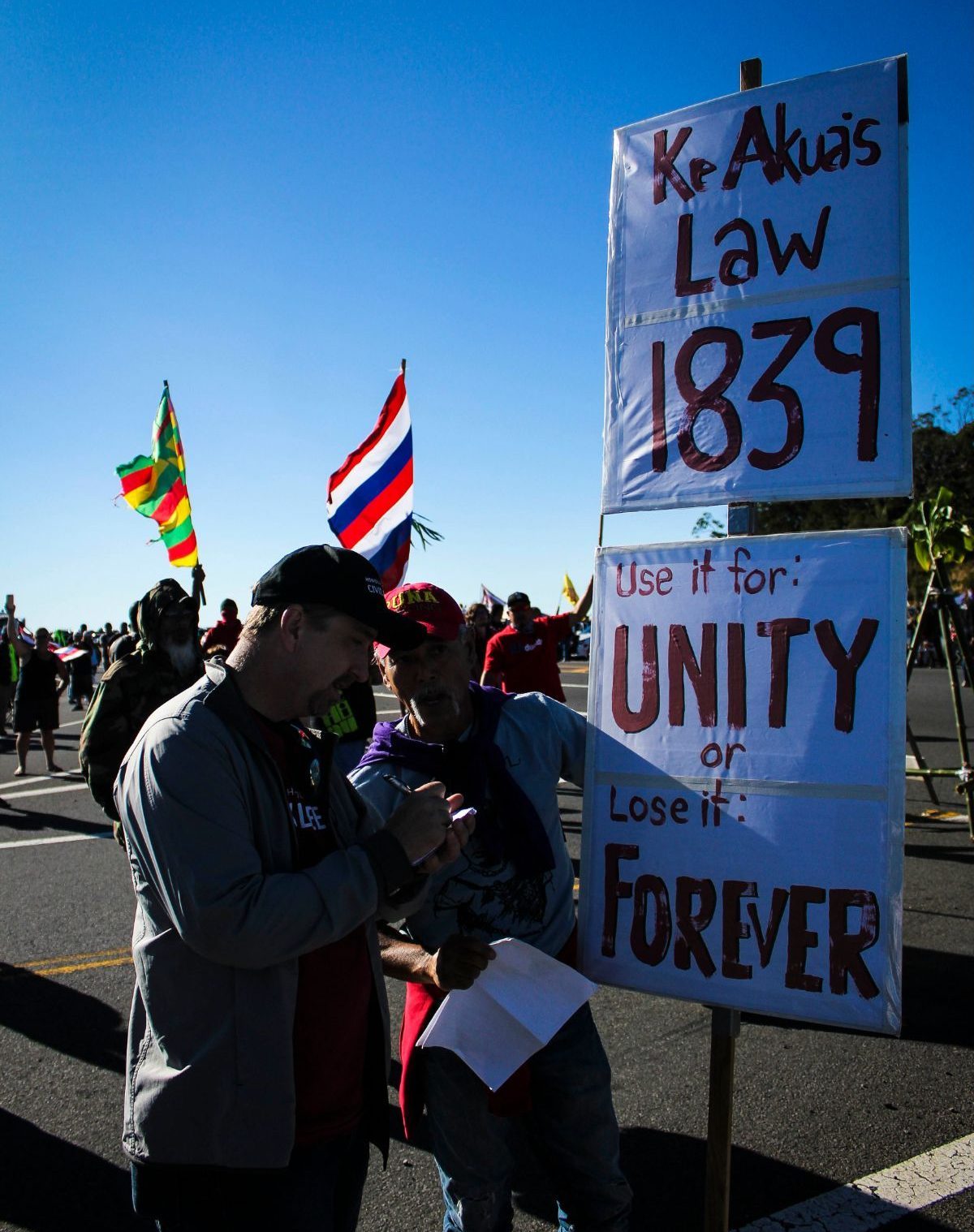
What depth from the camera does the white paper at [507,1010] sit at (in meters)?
2.16

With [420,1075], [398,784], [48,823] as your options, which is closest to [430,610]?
[398,784]

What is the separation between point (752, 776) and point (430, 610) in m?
0.94

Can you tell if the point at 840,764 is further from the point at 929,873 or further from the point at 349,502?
the point at 349,502

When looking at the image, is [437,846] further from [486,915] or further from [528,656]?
[528,656]

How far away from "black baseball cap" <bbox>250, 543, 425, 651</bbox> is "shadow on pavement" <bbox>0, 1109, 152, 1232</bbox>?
230 centimetres

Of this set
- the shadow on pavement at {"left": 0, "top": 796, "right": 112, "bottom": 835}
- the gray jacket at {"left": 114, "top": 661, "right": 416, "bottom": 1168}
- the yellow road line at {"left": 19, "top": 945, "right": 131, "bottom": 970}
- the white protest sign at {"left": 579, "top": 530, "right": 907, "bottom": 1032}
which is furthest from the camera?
the shadow on pavement at {"left": 0, "top": 796, "right": 112, "bottom": 835}

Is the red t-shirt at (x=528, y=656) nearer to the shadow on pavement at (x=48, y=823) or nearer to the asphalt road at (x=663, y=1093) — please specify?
the asphalt road at (x=663, y=1093)

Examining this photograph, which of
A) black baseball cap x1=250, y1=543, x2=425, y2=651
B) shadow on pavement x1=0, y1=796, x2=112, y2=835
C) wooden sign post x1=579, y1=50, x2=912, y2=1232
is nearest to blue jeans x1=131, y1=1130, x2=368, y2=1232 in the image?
wooden sign post x1=579, y1=50, x2=912, y2=1232

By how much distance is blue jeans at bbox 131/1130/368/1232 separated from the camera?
1750mm

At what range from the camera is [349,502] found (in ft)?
24.5

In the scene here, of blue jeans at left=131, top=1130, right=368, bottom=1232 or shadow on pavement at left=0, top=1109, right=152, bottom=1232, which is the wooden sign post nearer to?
blue jeans at left=131, top=1130, right=368, bottom=1232

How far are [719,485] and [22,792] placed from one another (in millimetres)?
10634

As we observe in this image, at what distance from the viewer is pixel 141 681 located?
16.4 ft

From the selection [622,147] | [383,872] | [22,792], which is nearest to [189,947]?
[383,872]
